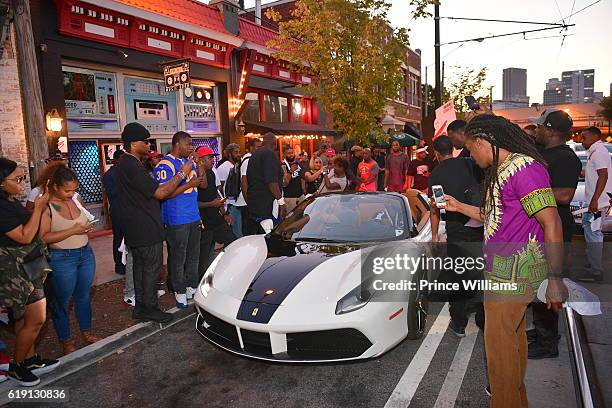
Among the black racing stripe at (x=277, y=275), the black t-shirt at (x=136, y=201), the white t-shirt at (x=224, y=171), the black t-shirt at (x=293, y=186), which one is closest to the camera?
the black racing stripe at (x=277, y=275)

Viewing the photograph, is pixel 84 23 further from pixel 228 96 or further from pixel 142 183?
pixel 142 183

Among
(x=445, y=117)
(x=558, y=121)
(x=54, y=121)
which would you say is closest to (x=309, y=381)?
(x=558, y=121)

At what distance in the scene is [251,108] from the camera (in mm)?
14844

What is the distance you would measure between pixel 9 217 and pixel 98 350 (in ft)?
4.91

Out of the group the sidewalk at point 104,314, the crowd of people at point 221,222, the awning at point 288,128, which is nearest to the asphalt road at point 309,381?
the crowd of people at point 221,222

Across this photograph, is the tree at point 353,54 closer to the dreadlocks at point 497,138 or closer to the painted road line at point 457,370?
the painted road line at point 457,370

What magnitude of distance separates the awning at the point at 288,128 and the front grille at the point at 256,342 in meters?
11.4

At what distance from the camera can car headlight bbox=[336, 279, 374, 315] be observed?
3.08m

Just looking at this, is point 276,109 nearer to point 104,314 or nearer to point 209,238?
point 209,238

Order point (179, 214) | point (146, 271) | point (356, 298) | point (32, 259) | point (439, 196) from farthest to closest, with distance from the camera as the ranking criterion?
point (179, 214), point (146, 271), point (32, 259), point (356, 298), point (439, 196)

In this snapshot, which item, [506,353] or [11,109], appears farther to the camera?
[11,109]

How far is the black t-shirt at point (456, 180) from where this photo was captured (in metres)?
3.91

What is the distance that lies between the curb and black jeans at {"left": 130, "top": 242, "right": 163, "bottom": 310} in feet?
0.78

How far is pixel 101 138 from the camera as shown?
9594mm
